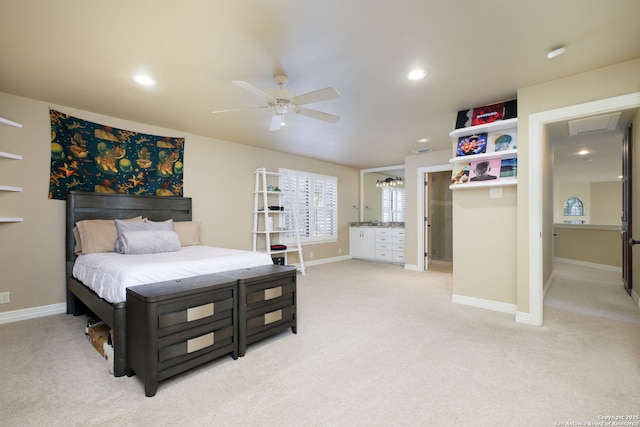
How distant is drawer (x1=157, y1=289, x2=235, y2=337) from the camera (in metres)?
1.88

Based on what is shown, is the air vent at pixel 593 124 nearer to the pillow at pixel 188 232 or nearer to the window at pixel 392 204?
the pillow at pixel 188 232

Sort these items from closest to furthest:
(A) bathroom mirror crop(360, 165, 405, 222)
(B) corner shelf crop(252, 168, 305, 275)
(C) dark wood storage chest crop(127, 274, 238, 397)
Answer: (C) dark wood storage chest crop(127, 274, 238, 397) → (B) corner shelf crop(252, 168, 305, 275) → (A) bathroom mirror crop(360, 165, 405, 222)

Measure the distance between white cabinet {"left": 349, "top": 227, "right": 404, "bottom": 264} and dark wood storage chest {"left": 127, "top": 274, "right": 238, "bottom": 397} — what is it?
492cm

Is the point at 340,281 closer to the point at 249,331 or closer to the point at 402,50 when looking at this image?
the point at 249,331

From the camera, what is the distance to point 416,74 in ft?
8.63

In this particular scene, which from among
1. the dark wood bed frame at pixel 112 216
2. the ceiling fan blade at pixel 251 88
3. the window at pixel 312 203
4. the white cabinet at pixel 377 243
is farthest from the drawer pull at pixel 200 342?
the white cabinet at pixel 377 243

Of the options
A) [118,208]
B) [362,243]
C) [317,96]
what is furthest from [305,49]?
[362,243]

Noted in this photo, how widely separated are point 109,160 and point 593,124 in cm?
621

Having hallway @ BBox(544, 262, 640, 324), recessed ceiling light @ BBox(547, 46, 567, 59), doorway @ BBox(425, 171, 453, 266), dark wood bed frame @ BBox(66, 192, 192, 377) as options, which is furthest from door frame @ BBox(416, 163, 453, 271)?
dark wood bed frame @ BBox(66, 192, 192, 377)

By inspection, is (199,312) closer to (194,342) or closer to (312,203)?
(194,342)

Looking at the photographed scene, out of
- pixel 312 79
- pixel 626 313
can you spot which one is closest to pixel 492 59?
pixel 312 79

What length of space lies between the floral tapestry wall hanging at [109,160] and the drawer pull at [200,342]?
2.73 metres

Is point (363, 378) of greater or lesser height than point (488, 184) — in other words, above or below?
below

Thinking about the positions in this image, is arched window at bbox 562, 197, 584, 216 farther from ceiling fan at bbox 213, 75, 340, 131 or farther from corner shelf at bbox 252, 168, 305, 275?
ceiling fan at bbox 213, 75, 340, 131
